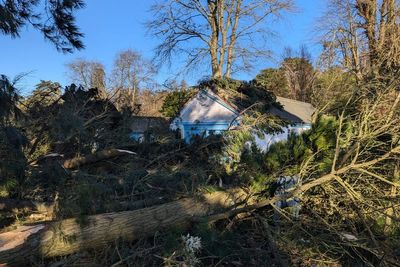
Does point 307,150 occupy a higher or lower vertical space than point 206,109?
lower

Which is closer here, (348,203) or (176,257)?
(176,257)

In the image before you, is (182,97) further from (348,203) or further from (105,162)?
(348,203)

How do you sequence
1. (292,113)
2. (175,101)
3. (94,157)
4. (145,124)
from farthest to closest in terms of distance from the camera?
(292,113), (175,101), (145,124), (94,157)

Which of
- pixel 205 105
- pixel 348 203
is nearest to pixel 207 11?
pixel 205 105

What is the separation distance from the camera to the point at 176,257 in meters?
4.68

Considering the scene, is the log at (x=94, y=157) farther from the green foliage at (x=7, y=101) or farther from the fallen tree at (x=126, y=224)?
the green foliage at (x=7, y=101)

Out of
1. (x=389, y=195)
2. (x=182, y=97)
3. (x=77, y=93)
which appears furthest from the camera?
(x=182, y=97)

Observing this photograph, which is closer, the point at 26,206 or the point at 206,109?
the point at 26,206

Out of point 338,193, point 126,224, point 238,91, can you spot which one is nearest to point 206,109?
point 238,91

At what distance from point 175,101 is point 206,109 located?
1.56 meters

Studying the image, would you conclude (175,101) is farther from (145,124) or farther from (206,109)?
(145,124)

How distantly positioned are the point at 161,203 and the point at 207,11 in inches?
887

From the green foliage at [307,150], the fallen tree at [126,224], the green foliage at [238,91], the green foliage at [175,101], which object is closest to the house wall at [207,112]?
the green foliage at [175,101]

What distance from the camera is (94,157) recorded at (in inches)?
271
